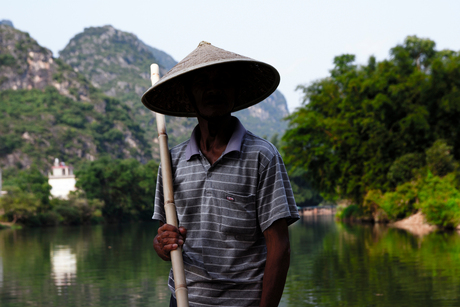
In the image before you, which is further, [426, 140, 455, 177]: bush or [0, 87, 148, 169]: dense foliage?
[0, 87, 148, 169]: dense foliage

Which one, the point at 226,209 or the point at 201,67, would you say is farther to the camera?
the point at 201,67

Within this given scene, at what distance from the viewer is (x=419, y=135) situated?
27.0m

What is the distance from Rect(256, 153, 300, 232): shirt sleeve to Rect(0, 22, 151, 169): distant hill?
94.4m

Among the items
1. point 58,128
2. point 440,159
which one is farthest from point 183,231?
point 58,128

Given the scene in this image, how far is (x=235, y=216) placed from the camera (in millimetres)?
2002

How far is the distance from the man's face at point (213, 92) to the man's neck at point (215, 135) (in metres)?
0.04

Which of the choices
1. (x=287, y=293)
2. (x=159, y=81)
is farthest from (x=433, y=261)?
(x=159, y=81)

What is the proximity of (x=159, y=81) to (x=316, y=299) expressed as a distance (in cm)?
632

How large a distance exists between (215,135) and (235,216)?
351mm

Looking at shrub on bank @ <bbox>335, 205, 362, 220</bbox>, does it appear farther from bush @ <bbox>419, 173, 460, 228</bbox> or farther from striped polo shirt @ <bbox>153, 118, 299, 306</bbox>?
striped polo shirt @ <bbox>153, 118, 299, 306</bbox>

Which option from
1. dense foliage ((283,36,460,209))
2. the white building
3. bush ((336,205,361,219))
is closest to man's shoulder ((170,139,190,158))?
dense foliage ((283,36,460,209))

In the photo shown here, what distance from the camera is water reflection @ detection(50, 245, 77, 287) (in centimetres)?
1084

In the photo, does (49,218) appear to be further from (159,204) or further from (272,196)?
(272,196)

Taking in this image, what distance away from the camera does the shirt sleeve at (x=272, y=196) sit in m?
1.97
